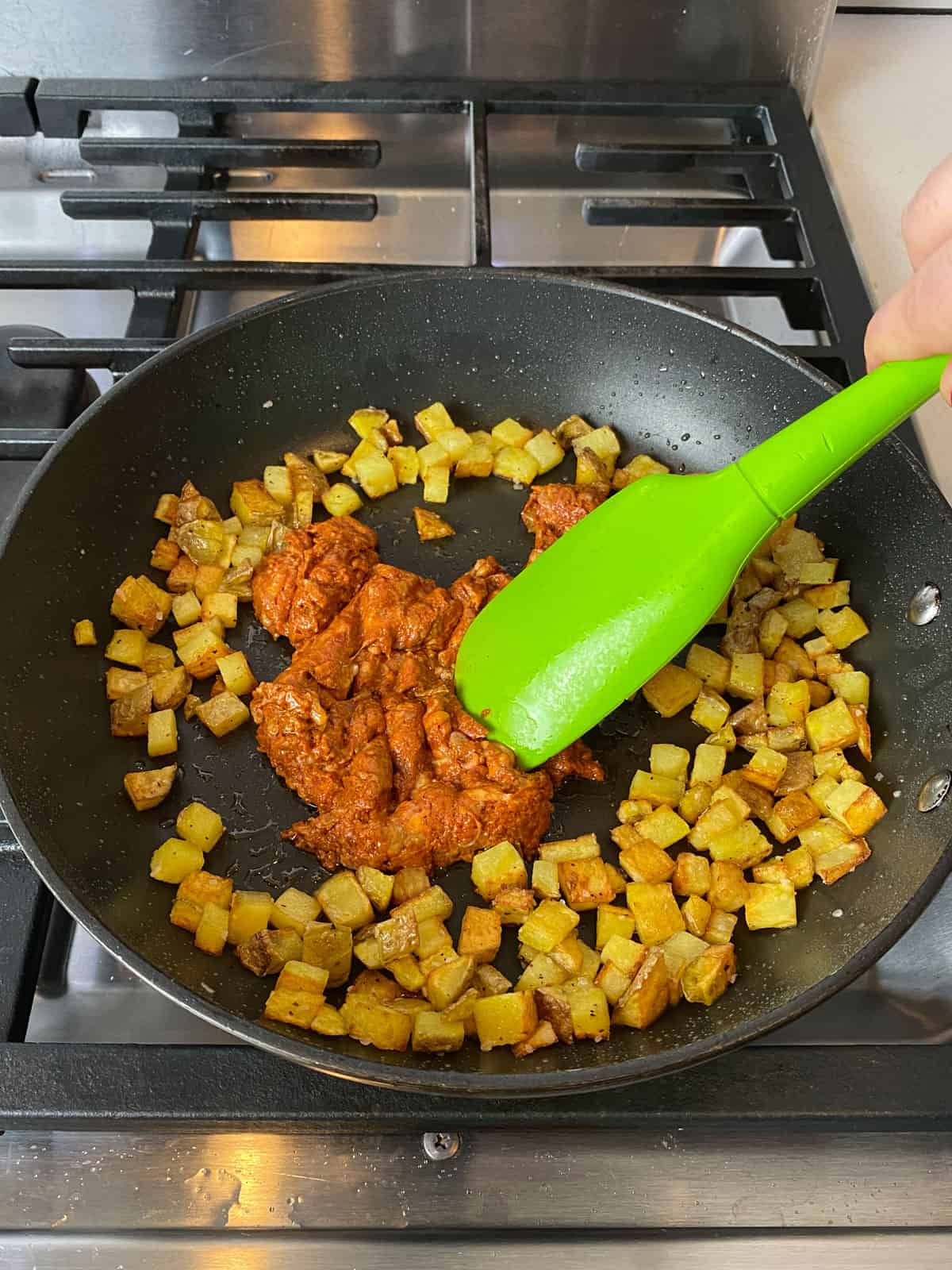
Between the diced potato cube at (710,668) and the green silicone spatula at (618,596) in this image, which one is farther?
the diced potato cube at (710,668)

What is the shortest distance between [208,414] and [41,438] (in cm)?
21

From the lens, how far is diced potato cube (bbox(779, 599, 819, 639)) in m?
1.31

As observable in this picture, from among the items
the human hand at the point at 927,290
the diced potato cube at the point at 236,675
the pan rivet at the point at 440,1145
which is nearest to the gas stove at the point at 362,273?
the pan rivet at the point at 440,1145

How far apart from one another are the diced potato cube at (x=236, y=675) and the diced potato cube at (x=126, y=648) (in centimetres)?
9

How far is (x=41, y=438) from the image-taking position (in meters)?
1.28

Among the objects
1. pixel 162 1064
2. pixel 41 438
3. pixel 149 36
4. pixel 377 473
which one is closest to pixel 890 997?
pixel 162 1064

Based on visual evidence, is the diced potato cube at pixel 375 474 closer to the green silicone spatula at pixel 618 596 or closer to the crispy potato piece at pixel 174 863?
the green silicone spatula at pixel 618 596

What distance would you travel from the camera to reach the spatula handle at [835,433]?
3.30 ft

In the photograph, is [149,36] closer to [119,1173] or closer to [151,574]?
[151,574]

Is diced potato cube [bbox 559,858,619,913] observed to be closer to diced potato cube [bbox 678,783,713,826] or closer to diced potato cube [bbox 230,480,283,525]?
diced potato cube [bbox 678,783,713,826]

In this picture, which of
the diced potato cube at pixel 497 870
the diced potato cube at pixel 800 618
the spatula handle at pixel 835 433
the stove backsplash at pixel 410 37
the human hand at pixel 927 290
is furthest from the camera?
the stove backsplash at pixel 410 37

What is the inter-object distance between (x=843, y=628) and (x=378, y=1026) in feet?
2.38

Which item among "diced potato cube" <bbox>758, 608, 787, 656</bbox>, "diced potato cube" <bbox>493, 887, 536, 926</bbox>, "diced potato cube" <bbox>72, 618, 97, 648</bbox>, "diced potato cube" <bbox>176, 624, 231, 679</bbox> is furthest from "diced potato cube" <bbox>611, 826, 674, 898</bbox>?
"diced potato cube" <bbox>72, 618, 97, 648</bbox>

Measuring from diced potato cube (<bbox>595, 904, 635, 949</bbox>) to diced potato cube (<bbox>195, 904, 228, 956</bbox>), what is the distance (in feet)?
1.25
